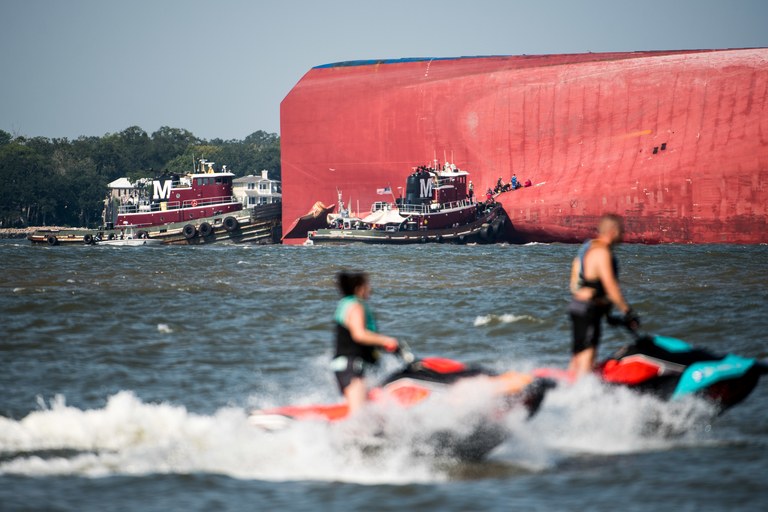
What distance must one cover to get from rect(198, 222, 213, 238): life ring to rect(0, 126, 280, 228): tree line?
36.9 m

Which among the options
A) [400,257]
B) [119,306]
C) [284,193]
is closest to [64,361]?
[119,306]

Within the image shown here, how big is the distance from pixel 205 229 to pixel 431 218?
1214cm

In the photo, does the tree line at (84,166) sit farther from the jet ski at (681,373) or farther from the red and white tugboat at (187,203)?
the jet ski at (681,373)

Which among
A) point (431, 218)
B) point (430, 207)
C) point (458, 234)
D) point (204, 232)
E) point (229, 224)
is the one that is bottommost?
point (458, 234)

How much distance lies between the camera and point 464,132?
2226 inches

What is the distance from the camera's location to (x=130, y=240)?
190 feet

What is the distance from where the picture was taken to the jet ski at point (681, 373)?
9016 millimetres

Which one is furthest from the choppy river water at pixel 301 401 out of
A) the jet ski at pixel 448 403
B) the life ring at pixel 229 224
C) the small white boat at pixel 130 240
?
the small white boat at pixel 130 240

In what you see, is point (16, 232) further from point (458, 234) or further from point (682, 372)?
point (682, 372)

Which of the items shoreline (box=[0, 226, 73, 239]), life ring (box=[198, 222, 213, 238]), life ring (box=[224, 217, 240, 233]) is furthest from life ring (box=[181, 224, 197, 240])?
shoreline (box=[0, 226, 73, 239])

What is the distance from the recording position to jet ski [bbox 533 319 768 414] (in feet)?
29.6

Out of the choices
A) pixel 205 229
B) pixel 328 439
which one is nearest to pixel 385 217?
pixel 205 229

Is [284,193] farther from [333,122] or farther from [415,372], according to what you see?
[415,372]

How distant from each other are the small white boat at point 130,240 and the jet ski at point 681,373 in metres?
49.9
